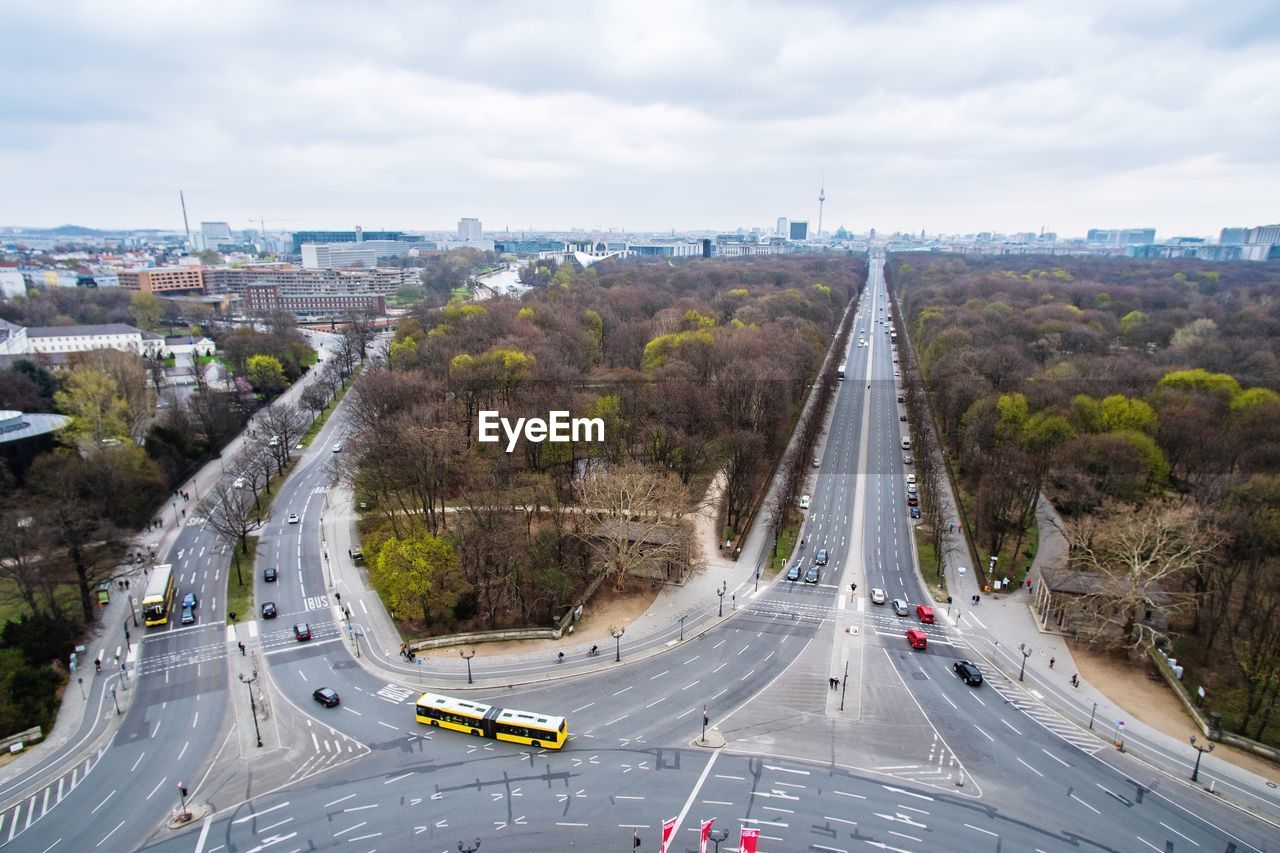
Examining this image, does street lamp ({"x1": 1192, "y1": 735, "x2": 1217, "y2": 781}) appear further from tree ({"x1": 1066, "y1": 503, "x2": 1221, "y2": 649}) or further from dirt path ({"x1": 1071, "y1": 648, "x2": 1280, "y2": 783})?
tree ({"x1": 1066, "y1": 503, "x2": 1221, "y2": 649})

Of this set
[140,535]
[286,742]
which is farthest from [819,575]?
[140,535]

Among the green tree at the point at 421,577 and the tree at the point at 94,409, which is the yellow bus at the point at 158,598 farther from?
the tree at the point at 94,409

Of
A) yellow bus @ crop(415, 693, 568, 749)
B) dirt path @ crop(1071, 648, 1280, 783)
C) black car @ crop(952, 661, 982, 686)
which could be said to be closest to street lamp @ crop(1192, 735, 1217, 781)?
dirt path @ crop(1071, 648, 1280, 783)

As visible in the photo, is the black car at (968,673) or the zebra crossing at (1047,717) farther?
the black car at (968,673)

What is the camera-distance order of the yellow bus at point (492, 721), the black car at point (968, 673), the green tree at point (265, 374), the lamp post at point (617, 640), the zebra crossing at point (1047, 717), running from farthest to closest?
1. the green tree at point (265, 374)
2. the lamp post at point (617, 640)
3. the black car at point (968, 673)
4. the zebra crossing at point (1047, 717)
5. the yellow bus at point (492, 721)

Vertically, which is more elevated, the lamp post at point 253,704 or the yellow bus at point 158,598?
the yellow bus at point 158,598

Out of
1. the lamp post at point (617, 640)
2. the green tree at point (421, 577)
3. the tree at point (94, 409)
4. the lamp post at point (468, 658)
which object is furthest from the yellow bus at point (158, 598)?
the lamp post at point (617, 640)

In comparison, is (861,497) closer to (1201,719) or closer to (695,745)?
(1201,719)
